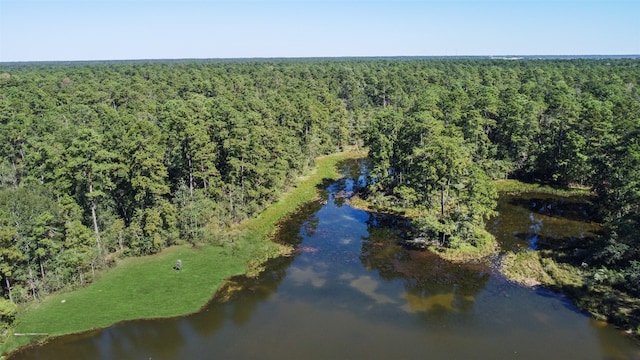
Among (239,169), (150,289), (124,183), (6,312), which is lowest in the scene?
(150,289)

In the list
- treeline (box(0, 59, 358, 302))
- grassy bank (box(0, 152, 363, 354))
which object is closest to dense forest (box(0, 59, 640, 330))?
treeline (box(0, 59, 358, 302))

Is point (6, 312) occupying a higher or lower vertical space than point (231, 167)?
lower

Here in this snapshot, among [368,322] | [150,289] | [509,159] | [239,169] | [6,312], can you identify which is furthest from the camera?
[509,159]

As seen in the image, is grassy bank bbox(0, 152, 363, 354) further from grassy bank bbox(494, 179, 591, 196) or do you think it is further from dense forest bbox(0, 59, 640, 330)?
grassy bank bbox(494, 179, 591, 196)

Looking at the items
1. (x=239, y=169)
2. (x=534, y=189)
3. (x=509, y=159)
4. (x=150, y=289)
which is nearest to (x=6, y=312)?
(x=150, y=289)

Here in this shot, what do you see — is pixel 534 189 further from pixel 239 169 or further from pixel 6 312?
pixel 6 312

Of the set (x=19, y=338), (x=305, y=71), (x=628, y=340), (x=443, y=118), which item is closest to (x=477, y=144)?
(x=443, y=118)

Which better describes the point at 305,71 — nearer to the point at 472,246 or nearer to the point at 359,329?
the point at 472,246
